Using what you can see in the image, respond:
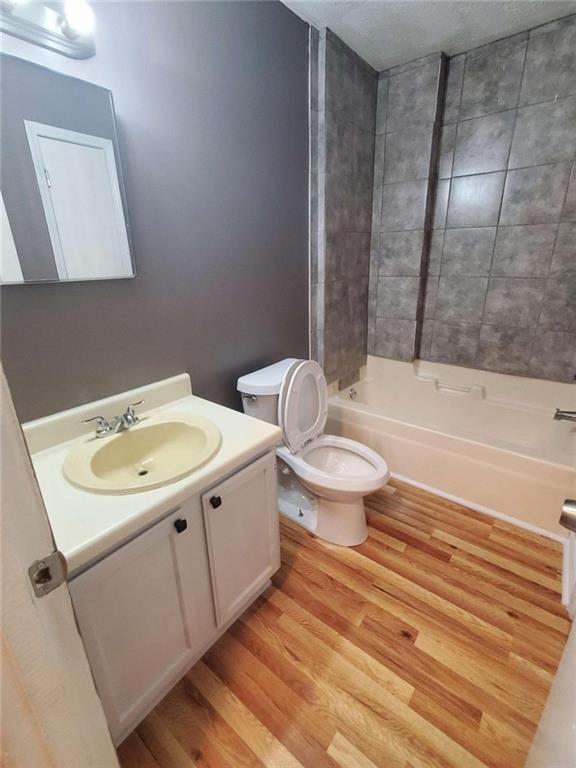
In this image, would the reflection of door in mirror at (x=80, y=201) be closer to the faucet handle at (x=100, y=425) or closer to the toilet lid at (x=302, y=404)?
the faucet handle at (x=100, y=425)

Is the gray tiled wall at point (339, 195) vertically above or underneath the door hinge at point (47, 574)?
above

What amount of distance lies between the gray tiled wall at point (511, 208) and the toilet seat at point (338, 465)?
4.01 feet

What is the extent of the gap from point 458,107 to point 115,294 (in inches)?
90.3

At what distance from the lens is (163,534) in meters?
0.95

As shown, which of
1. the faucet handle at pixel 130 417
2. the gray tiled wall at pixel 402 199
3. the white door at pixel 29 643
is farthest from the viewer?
the gray tiled wall at pixel 402 199

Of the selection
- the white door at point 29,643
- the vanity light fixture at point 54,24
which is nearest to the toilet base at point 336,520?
the white door at point 29,643

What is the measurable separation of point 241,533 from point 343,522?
2.16ft

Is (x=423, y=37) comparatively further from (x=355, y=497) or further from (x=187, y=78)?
(x=355, y=497)

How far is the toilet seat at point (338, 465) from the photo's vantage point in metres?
1.56

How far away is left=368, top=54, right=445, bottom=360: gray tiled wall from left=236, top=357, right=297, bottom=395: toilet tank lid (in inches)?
47.3

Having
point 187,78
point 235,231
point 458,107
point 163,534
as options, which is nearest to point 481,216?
point 458,107

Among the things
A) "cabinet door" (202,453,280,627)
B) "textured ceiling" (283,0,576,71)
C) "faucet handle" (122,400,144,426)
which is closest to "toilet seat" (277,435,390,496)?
"cabinet door" (202,453,280,627)

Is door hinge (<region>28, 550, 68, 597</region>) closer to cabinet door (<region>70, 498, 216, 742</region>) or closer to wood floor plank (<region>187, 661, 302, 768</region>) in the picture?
cabinet door (<region>70, 498, 216, 742</region>)

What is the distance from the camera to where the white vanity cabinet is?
860 millimetres
